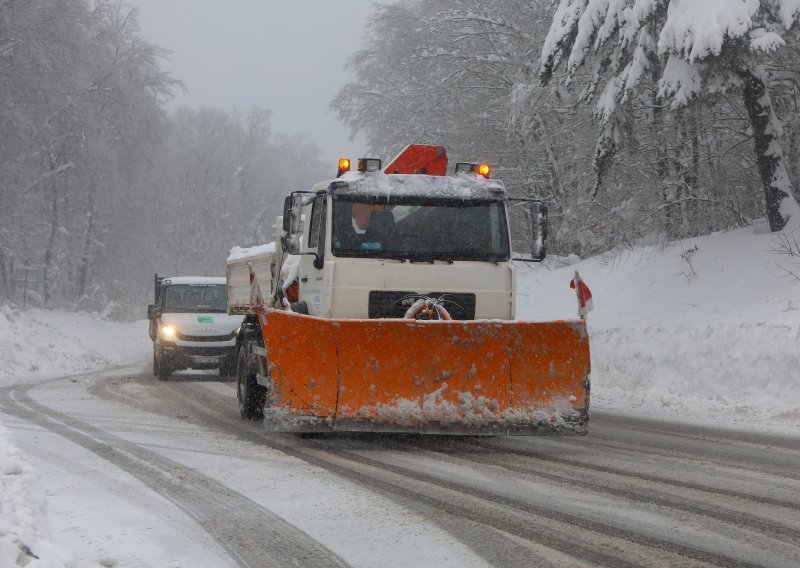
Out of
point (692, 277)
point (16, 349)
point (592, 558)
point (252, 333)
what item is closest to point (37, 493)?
point (592, 558)

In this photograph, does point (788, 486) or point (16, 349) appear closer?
point (788, 486)

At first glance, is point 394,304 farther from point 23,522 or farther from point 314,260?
point 23,522

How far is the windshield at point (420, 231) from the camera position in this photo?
898 centimetres

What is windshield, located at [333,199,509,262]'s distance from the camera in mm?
8977

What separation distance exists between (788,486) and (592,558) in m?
2.43

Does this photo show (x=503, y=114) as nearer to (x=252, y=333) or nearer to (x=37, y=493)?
(x=252, y=333)

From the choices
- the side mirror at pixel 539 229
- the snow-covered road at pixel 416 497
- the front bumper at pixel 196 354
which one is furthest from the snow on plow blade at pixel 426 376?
the front bumper at pixel 196 354

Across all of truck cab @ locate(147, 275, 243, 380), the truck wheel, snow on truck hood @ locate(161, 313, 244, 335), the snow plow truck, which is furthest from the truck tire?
the snow plow truck

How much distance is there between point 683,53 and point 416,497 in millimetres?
9098

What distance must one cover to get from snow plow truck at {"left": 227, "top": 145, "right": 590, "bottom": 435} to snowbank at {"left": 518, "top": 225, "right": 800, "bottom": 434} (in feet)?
9.00

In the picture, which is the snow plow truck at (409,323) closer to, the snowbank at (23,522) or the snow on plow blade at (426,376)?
the snow on plow blade at (426,376)

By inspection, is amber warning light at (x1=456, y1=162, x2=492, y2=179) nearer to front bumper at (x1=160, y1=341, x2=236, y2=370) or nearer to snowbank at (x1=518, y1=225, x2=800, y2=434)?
snowbank at (x1=518, y1=225, x2=800, y2=434)

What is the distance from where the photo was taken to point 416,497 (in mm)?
5953

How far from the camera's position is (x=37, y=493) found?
4531 millimetres
